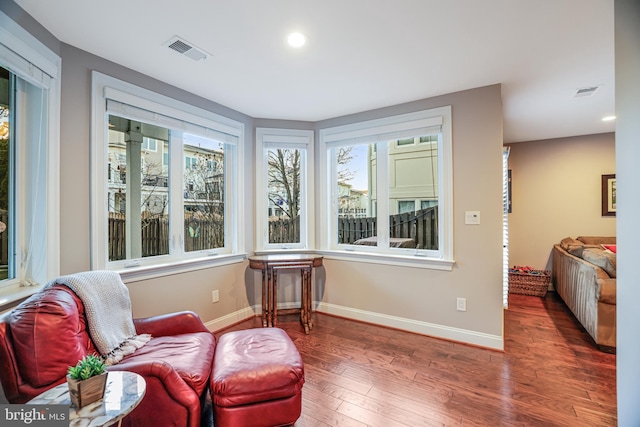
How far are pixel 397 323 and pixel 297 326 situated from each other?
1115 mm

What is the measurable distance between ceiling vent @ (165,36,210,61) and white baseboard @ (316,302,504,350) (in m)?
2.96

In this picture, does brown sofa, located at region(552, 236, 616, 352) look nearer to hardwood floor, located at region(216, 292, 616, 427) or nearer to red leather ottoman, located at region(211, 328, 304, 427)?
hardwood floor, located at region(216, 292, 616, 427)

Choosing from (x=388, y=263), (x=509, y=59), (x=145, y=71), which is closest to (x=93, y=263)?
(x=145, y=71)

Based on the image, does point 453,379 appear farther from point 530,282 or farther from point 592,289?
point 530,282

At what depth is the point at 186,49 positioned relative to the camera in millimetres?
2080

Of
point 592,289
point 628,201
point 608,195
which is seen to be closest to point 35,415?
point 628,201

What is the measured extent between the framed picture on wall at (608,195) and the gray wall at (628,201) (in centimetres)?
374

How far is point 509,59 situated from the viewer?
7.20ft

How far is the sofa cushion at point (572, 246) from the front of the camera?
3.46 m

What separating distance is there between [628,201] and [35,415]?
269cm

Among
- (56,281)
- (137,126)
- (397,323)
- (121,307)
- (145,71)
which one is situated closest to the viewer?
(56,281)

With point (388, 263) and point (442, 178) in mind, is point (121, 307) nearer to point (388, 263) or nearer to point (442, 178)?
point (388, 263)

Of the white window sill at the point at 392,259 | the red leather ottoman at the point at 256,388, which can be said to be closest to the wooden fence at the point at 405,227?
the white window sill at the point at 392,259

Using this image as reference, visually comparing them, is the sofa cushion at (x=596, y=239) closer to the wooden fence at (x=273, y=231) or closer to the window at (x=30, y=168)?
the wooden fence at (x=273, y=231)
